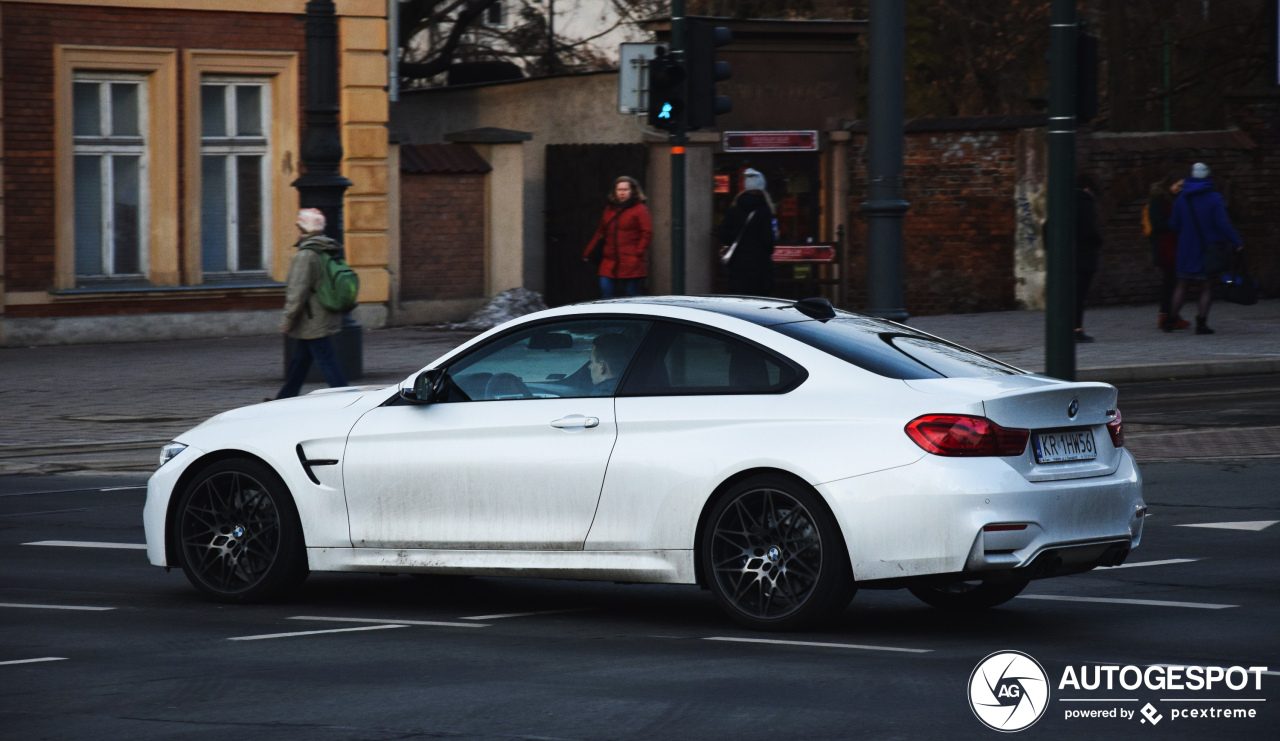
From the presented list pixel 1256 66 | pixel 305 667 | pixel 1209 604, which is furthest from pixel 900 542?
pixel 1256 66

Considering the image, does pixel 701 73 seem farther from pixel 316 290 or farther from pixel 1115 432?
pixel 1115 432

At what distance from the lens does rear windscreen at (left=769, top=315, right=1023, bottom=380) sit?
23.5 ft

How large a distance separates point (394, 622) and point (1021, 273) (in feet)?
62.8

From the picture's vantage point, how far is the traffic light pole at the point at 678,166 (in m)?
15.0

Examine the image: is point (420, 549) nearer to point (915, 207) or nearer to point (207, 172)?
point (207, 172)

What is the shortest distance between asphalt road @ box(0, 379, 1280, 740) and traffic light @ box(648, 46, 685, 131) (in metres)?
6.31

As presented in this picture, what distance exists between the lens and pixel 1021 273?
83.8ft

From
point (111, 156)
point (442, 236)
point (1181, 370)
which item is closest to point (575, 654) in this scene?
point (1181, 370)

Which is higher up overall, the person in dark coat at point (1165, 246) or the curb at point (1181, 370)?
the person in dark coat at point (1165, 246)

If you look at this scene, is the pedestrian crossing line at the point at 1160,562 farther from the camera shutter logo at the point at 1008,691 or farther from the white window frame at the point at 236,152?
the white window frame at the point at 236,152

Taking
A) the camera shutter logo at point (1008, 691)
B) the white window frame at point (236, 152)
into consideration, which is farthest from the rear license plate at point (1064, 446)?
the white window frame at point (236, 152)

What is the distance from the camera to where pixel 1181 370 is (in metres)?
18.3

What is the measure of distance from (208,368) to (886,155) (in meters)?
8.90

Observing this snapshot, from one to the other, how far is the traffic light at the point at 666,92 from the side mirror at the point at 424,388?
742 cm
